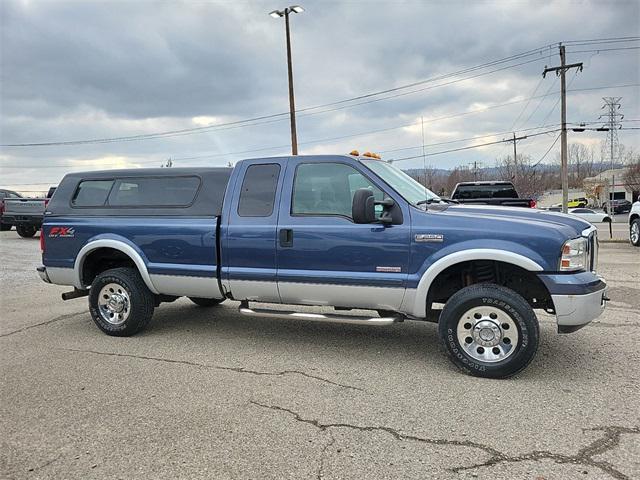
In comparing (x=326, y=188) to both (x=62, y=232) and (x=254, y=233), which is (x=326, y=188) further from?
(x=62, y=232)

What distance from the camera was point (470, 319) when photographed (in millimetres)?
4246

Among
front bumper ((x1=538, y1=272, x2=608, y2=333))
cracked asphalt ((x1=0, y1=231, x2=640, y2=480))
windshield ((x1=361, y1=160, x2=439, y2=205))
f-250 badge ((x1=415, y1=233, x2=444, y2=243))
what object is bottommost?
cracked asphalt ((x1=0, y1=231, x2=640, y2=480))

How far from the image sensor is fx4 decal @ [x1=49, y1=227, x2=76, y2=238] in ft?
19.2

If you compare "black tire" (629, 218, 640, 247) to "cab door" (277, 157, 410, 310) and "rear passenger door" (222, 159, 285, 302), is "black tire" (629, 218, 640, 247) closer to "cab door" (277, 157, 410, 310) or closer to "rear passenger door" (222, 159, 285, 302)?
"cab door" (277, 157, 410, 310)

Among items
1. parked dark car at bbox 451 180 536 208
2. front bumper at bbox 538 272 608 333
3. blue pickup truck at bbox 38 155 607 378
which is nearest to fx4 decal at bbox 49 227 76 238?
blue pickup truck at bbox 38 155 607 378

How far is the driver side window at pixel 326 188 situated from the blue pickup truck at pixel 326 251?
0.01 m

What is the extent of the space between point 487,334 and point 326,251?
1.59 metres

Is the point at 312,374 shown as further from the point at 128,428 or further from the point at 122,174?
the point at 122,174

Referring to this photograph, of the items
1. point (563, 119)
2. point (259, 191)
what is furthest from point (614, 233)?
point (259, 191)

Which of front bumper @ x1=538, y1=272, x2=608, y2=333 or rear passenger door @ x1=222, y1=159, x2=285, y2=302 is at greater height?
rear passenger door @ x1=222, y1=159, x2=285, y2=302

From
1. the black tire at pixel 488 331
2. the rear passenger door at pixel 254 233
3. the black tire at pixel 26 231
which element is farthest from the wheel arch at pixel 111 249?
the black tire at pixel 26 231

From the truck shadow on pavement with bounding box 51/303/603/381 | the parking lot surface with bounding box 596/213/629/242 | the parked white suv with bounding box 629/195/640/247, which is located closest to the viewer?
the truck shadow on pavement with bounding box 51/303/603/381

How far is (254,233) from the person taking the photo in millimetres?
4957

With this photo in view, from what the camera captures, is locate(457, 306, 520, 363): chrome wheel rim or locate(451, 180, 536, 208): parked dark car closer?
locate(457, 306, 520, 363): chrome wheel rim
